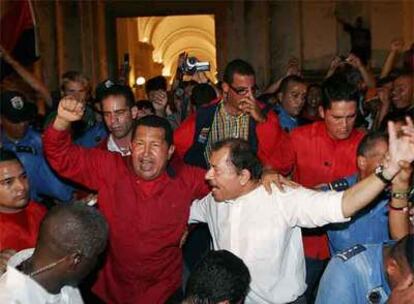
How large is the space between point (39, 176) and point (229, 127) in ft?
3.86

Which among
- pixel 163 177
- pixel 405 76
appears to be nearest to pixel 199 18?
pixel 405 76

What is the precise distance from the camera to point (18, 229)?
10.2 feet

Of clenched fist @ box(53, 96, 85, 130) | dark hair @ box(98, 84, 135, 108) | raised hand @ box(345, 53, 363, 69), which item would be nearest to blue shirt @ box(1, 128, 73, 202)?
dark hair @ box(98, 84, 135, 108)

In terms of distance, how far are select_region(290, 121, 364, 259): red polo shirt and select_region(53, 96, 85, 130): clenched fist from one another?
4.83 feet

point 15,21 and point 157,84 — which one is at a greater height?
point 15,21

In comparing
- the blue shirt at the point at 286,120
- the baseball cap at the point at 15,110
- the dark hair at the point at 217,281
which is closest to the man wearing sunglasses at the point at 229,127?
the baseball cap at the point at 15,110

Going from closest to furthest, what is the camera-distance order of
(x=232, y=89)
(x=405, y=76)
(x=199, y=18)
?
(x=232, y=89) < (x=405, y=76) < (x=199, y=18)

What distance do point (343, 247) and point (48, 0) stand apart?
769 centimetres

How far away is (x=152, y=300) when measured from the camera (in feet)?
11.3

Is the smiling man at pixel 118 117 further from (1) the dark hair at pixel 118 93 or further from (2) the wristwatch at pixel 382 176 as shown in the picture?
(2) the wristwatch at pixel 382 176

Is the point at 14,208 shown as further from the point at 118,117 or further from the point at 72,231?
the point at 118,117

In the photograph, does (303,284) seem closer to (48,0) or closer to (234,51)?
(234,51)

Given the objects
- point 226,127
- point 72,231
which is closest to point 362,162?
point 226,127

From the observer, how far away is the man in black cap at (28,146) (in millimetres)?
3787
